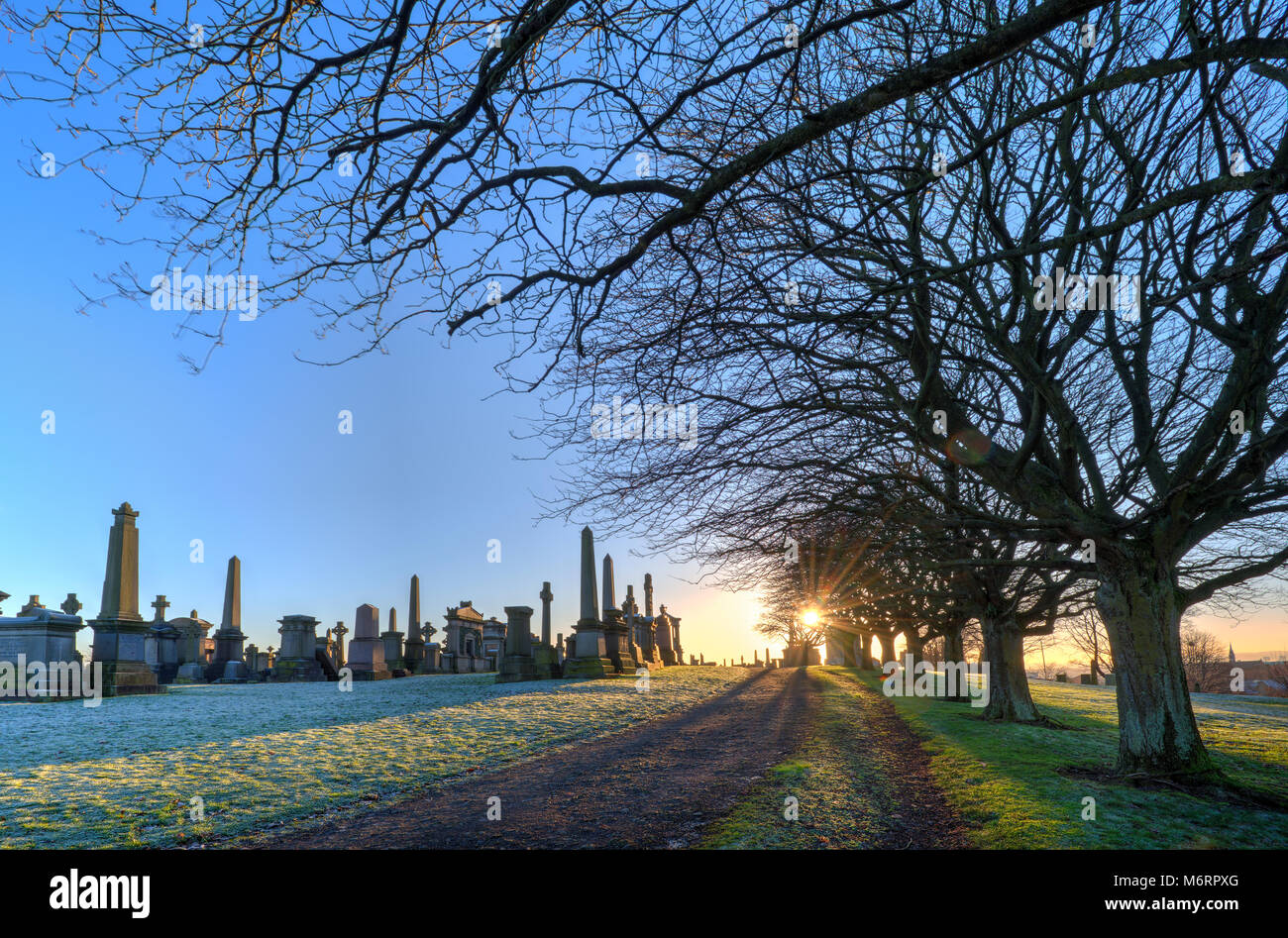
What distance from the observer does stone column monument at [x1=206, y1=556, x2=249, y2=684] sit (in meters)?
26.0

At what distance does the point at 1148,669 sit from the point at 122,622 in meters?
21.5

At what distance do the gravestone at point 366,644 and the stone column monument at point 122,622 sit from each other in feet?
25.2

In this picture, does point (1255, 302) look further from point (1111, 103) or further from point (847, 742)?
point (847, 742)

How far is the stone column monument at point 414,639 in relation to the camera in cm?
3002

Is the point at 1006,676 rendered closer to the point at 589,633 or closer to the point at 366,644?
the point at 589,633

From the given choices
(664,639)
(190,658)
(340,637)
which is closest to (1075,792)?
(190,658)

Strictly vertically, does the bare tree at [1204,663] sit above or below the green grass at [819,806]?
below

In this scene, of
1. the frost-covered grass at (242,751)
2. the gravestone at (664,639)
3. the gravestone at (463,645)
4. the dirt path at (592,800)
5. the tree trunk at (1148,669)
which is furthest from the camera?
the gravestone at (664,639)
